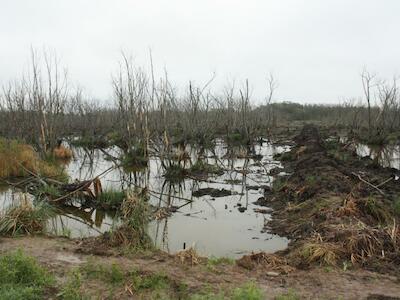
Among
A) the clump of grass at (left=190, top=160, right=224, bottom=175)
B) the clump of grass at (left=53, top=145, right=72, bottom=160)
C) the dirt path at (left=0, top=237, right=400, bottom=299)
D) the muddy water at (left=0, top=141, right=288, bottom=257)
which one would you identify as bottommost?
the muddy water at (left=0, top=141, right=288, bottom=257)

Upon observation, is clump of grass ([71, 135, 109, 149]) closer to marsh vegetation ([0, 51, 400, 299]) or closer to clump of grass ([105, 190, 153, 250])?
marsh vegetation ([0, 51, 400, 299])

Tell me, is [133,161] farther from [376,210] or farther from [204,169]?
[376,210]

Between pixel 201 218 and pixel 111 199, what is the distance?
240 centimetres

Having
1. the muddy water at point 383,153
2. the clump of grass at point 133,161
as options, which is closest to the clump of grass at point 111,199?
the clump of grass at point 133,161

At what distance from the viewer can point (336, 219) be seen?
7.57 m

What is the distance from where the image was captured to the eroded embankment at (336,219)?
6090 millimetres

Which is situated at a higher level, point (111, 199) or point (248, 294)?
point (248, 294)

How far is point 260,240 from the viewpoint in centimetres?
821

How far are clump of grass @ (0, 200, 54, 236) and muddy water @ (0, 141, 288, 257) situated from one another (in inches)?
19.6

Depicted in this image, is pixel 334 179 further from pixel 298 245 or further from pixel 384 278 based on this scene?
pixel 384 278

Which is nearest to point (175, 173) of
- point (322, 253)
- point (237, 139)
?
point (322, 253)

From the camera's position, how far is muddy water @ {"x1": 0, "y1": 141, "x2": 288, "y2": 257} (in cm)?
805

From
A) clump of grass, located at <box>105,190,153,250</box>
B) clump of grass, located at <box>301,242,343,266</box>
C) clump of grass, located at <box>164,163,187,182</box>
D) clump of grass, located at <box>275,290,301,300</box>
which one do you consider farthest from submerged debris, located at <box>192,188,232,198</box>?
clump of grass, located at <box>275,290,301,300</box>

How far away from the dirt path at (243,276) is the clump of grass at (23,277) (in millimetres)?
315
